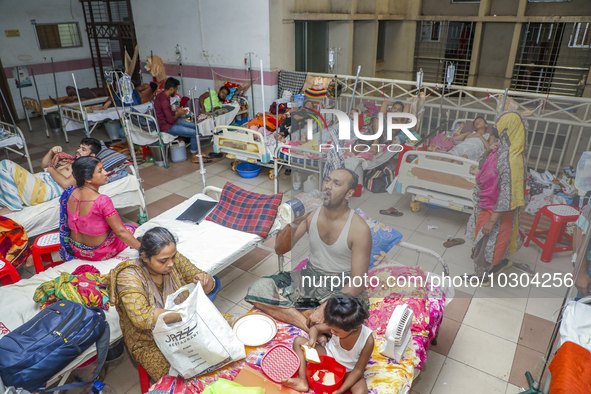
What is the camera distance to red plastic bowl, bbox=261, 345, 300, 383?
2137 mm

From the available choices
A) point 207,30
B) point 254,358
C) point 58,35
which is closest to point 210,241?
point 254,358

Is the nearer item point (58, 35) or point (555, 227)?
point (555, 227)

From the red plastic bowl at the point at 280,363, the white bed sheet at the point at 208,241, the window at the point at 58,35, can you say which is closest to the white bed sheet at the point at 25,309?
the white bed sheet at the point at 208,241

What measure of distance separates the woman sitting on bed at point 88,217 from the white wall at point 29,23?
743 cm

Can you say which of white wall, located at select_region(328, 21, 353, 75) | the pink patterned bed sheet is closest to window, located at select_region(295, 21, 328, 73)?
white wall, located at select_region(328, 21, 353, 75)

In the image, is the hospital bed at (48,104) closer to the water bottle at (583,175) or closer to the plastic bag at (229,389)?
the plastic bag at (229,389)

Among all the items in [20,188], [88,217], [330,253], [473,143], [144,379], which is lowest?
[144,379]

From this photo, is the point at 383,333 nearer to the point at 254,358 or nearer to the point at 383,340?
the point at 383,340

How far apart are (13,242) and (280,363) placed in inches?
110

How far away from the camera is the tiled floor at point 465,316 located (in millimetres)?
2334

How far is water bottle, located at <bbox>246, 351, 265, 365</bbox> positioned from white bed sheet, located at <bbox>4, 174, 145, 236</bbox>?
2.77 meters

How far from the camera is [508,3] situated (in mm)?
8609

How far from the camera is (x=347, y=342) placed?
2.07 meters

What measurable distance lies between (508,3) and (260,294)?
9.15 metres
